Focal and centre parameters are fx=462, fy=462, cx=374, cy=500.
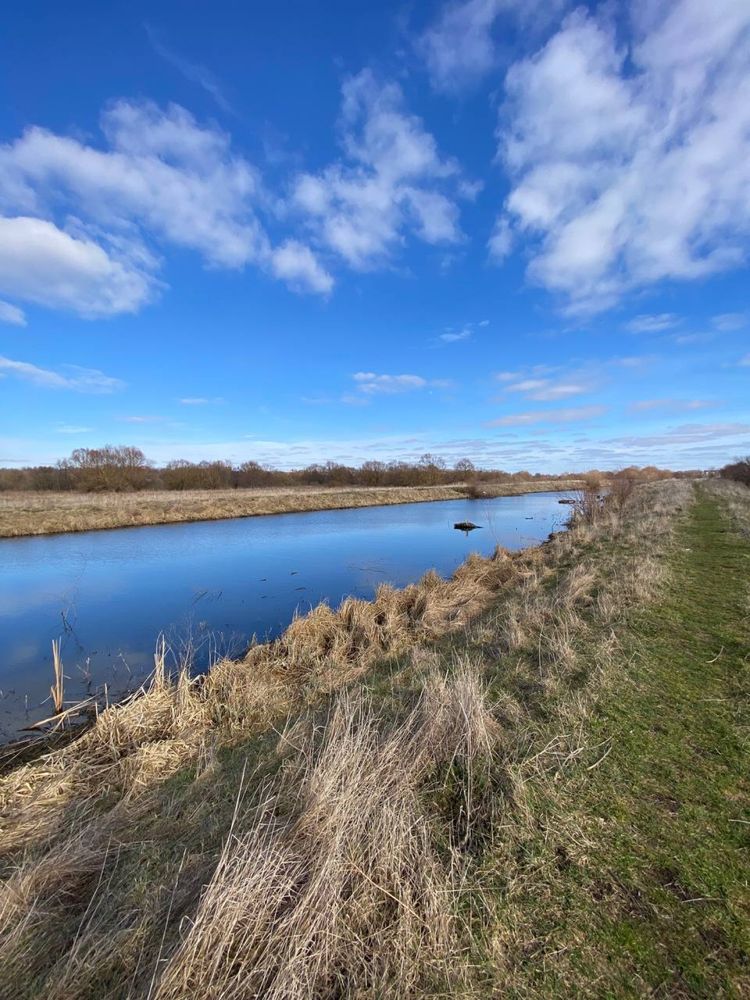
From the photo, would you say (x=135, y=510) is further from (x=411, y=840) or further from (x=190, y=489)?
(x=411, y=840)

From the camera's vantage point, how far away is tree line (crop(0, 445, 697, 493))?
170 feet

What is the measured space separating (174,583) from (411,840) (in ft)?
48.8

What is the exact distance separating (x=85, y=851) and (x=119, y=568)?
16679 millimetres

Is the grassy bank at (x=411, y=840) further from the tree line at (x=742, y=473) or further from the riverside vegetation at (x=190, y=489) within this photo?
the tree line at (x=742, y=473)

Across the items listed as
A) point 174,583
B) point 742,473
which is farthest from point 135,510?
point 742,473

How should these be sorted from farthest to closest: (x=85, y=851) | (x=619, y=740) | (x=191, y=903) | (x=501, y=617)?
(x=501, y=617) → (x=619, y=740) → (x=85, y=851) → (x=191, y=903)

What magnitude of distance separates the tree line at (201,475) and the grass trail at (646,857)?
41.4m

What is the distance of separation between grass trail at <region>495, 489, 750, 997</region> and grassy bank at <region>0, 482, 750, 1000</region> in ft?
0.04

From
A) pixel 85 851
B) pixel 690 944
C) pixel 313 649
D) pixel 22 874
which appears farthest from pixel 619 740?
pixel 313 649

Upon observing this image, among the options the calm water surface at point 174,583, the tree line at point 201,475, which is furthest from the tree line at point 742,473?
the calm water surface at point 174,583

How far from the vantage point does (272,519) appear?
113ft

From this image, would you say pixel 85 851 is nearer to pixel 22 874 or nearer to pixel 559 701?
pixel 22 874

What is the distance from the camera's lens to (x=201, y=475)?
59562mm

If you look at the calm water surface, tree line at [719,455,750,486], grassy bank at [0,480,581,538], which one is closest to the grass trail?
the calm water surface
